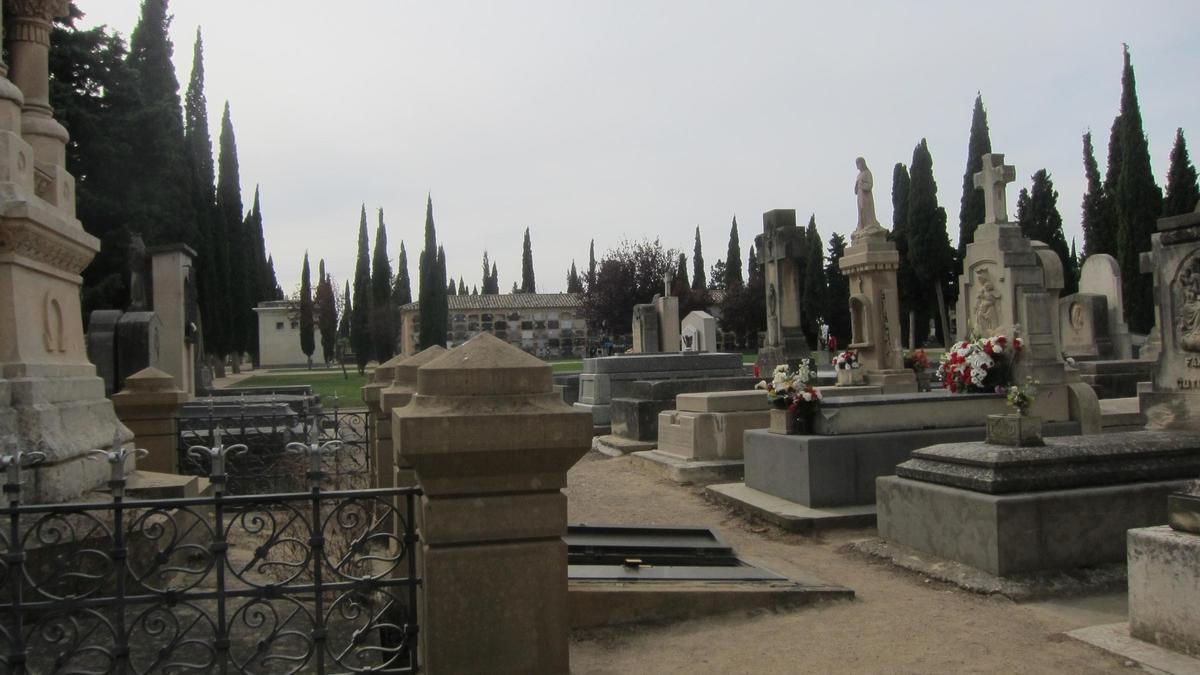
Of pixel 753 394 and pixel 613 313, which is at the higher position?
pixel 613 313

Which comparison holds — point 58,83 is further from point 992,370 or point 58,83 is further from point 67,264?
point 992,370

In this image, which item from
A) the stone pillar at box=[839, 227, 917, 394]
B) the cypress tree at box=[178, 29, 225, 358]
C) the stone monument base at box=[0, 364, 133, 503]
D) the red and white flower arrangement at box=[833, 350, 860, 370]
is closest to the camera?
the stone monument base at box=[0, 364, 133, 503]

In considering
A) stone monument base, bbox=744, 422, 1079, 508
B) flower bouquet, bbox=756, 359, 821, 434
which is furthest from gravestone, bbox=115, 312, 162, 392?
stone monument base, bbox=744, 422, 1079, 508

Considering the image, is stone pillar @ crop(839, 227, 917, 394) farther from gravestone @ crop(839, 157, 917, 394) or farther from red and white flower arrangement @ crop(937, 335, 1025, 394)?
red and white flower arrangement @ crop(937, 335, 1025, 394)

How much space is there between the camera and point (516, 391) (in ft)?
10.9

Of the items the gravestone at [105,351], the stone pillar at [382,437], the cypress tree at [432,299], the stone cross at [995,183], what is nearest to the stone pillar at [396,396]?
the stone pillar at [382,437]

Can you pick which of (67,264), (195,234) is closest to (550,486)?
(67,264)

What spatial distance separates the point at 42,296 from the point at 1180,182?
42605 millimetres

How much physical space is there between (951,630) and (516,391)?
2.95 metres

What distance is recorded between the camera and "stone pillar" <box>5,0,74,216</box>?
6.55 meters

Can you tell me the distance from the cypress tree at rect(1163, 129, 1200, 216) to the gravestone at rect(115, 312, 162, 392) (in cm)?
3781

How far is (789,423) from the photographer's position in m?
8.45

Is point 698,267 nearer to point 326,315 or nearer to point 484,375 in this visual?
point 326,315

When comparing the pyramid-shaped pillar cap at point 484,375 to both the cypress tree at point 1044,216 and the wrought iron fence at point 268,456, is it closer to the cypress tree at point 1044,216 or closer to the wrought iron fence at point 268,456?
the wrought iron fence at point 268,456
